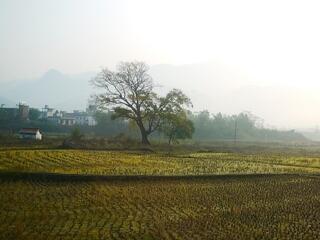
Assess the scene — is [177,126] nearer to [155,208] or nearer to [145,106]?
[145,106]

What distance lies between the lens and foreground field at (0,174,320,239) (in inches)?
493

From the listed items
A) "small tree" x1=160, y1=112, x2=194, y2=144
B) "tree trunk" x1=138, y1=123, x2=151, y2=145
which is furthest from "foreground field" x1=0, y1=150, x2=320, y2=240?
"small tree" x1=160, y1=112, x2=194, y2=144

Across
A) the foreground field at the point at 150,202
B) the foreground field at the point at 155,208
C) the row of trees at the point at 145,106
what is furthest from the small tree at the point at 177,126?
the foreground field at the point at 155,208

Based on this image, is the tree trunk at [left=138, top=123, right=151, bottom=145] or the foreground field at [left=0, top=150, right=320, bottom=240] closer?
the foreground field at [left=0, top=150, right=320, bottom=240]

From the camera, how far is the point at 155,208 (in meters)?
16.0

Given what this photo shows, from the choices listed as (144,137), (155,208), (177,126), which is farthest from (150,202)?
(177,126)

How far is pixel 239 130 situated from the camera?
13575 centimetres

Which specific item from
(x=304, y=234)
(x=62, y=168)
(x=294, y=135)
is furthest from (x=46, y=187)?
(x=294, y=135)

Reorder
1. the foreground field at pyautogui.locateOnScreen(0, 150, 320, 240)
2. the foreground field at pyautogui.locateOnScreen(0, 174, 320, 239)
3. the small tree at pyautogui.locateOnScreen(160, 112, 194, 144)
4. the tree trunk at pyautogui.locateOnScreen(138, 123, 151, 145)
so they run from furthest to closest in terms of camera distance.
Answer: the small tree at pyautogui.locateOnScreen(160, 112, 194, 144) → the tree trunk at pyautogui.locateOnScreen(138, 123, 151, 145) → the foreground field at pyautogui.locateOnScreen(0, 150, 320, 240) → the foreground field at pyautogui.locateOnScreen(0, 174, 320, 239)

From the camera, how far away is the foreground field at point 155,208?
1252 centimetres

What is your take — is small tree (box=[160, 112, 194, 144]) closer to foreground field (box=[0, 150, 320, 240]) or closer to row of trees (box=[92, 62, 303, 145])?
row of trees (box=[92, 62, 303, 145])

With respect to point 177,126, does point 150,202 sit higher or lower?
lower

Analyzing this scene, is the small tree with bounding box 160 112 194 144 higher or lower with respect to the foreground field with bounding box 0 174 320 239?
higher

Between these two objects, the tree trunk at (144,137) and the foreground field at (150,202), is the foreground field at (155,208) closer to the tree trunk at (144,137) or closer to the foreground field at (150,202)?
the foreground field at (150,202)
